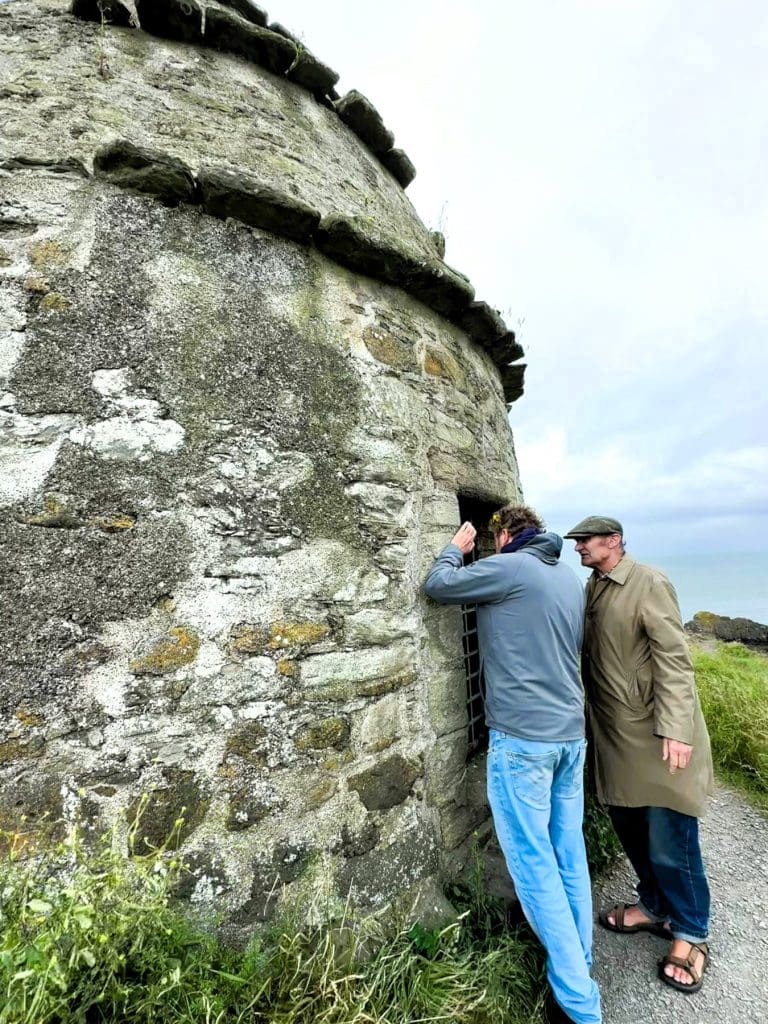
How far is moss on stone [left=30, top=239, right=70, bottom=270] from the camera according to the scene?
2.03 meters

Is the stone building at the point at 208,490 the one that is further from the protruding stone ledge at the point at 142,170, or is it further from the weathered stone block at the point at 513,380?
the weathered stone block at the point at 513,380

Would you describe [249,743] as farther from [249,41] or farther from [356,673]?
[249,41]

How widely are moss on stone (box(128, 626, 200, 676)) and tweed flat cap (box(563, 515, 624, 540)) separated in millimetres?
2016

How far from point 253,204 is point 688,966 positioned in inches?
169

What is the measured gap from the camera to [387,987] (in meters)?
1.93

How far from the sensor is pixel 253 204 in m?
2.34

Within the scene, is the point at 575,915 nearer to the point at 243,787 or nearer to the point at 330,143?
the point at 243,787

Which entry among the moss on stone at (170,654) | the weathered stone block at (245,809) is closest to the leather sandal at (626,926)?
the weathered stone block at (245,809)

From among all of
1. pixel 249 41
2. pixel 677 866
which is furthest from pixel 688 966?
pixel 249 41

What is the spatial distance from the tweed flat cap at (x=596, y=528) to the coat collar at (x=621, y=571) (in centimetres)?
17

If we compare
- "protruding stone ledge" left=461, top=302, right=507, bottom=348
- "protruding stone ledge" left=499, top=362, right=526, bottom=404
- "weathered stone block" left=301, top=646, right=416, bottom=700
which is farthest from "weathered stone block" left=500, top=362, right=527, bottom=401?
"weathered stone block" left=301, top=646, right=416, bottom=700

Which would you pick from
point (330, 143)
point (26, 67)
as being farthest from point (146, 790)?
point (330, 143)

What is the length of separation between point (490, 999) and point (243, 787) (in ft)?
4.38

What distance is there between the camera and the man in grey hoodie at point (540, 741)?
6.95ft
